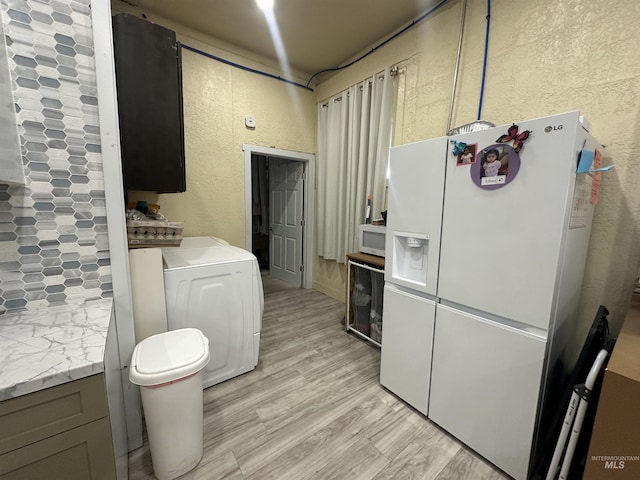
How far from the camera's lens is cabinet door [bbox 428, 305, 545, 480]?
119 cm

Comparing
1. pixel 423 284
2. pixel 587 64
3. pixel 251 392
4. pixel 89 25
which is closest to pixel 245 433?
pixel 251 392

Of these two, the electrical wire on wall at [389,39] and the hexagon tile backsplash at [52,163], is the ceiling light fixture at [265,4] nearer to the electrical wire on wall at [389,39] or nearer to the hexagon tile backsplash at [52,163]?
the electrical wire on wall at [389,39]

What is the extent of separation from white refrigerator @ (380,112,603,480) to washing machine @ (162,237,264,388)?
1.07 metres

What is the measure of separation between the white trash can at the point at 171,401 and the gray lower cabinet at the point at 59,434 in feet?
0.96

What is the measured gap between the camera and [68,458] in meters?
0.79

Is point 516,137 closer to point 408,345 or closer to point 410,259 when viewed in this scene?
point 410,259

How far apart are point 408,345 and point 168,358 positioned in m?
1.36

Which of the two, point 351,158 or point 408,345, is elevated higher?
point 351,158

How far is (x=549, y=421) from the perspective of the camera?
1.37m

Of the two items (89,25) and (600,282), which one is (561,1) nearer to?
(600,282)

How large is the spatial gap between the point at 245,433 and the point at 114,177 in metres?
1.54

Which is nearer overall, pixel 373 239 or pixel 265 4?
pixel 265 4

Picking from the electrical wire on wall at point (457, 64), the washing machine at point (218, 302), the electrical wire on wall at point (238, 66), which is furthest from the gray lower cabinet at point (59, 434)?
the electrical wire on wall at point (238, 66)

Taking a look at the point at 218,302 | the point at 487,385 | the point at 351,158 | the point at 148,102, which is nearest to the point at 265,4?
the point at 148,102
